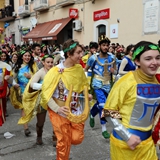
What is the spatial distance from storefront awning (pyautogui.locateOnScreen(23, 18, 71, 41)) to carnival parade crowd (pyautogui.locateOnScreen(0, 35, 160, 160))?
13.9 m

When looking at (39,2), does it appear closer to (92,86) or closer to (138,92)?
(92,86)

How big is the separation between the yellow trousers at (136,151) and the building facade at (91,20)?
33.6 ft

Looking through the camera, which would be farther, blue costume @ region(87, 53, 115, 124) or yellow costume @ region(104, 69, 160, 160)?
blue costume @ region(87, 53, 115, 124)

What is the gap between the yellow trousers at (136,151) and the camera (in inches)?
87.3

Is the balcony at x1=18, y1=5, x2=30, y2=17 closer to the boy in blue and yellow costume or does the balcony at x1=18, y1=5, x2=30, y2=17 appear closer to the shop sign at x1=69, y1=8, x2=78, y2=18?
the shop sign at x1=69, y1=8, x2=78, y2=18

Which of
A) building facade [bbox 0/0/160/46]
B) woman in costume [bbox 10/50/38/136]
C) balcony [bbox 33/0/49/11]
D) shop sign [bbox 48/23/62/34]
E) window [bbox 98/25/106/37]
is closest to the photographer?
woman in costume [bbox 10/50/38/136]

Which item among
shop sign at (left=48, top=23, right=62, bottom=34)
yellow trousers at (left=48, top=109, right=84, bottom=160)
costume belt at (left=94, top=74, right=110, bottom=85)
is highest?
shop sign at (left=48, top=23, right=62, bottom=34)

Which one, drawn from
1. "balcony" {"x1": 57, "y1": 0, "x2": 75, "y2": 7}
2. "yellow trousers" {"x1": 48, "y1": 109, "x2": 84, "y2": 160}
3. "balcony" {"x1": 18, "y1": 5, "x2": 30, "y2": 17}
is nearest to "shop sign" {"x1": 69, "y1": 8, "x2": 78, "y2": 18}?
"balcony" {"x1": 57, "y1": 0, "x2": 75, "y2": 7}

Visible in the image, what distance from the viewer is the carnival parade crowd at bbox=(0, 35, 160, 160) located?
7.14 feet

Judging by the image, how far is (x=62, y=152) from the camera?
3.09 metres

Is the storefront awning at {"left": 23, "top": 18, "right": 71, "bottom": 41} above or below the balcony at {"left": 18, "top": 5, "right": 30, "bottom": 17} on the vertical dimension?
below

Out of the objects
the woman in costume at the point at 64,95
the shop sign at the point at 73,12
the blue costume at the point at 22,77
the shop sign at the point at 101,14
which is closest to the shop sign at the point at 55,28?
the shop sign at the point at 73,12

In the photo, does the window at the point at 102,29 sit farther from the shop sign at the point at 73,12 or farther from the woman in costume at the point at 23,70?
the woman in costume at the point at 23,70

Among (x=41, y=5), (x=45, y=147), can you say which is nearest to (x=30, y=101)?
(x=45, y=147)
